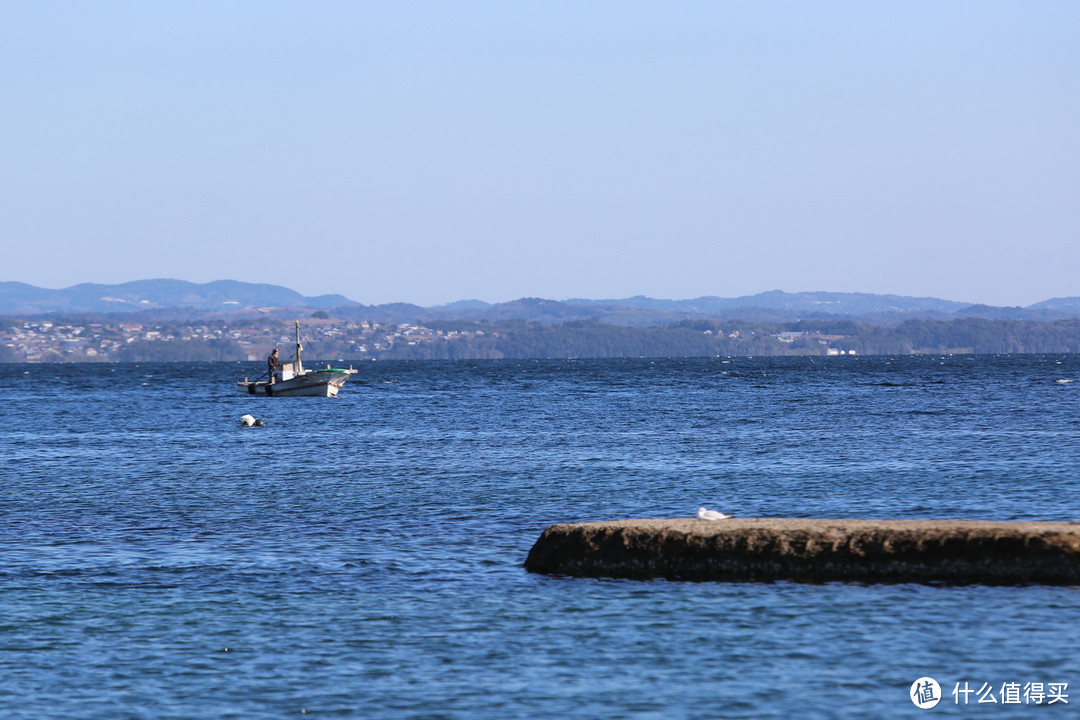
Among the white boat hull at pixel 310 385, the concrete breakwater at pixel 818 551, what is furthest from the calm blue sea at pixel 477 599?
the white boat hull at pixel 310 385

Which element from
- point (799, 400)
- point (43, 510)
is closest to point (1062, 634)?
point (43, 510)

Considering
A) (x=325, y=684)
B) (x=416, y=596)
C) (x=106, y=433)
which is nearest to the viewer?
(x=325, y=684)

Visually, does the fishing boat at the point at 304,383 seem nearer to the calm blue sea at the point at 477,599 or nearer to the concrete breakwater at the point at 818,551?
the calm blue sea at the point at 477,599

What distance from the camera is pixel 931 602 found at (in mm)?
16844

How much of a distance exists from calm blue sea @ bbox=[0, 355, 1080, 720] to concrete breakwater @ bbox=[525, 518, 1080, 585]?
1.47 feet

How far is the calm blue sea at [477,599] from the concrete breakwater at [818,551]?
45cm

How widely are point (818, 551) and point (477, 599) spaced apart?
518 centimetres

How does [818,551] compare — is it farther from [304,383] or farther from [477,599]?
[304,383]

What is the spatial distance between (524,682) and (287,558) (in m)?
9.35

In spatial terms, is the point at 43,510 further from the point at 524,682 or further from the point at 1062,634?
the point at 1062,634

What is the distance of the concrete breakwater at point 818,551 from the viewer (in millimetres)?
17750

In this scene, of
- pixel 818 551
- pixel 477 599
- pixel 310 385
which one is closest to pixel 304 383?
pixel 310 385

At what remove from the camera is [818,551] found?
1862 centimetres

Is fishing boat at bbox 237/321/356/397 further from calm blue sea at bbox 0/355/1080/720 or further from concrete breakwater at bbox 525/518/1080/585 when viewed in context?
concrete breakwater at bbox 525/518/1080/585
